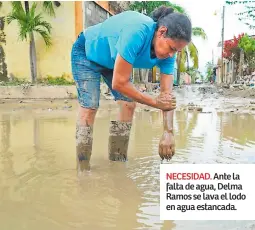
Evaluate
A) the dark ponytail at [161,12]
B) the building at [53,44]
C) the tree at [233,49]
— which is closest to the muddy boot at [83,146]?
the dark ponytail at [161,12]

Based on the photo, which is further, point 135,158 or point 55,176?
point 135,158

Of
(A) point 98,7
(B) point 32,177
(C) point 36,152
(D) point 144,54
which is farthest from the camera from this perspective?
(A) point 98,7

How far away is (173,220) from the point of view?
1836 mm

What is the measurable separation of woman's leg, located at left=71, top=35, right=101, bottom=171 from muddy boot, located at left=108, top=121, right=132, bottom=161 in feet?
0.75

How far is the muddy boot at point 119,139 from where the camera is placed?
2.97 metres

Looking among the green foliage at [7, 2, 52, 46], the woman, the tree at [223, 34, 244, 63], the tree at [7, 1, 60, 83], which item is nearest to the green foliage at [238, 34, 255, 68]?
the tree at [223, 34, 244, 63]

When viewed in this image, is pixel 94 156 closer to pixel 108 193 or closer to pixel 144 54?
pixel 108 193

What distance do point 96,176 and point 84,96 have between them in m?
0.60

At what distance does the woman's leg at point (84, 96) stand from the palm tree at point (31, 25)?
900 centimetres

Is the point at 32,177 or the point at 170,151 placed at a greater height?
the point at 170,151

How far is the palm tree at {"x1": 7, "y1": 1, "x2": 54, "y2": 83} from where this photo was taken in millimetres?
11125

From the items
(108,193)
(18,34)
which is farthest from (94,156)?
(18,34)

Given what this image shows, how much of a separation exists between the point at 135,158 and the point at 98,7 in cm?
1150

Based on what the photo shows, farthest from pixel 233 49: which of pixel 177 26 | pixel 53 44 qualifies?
pixel 177 26
